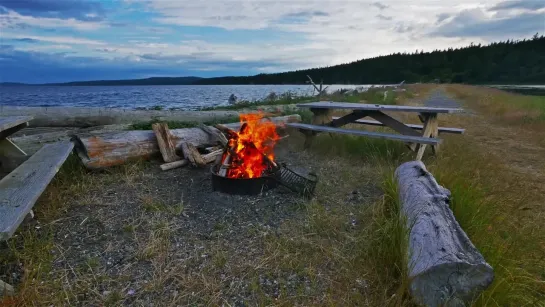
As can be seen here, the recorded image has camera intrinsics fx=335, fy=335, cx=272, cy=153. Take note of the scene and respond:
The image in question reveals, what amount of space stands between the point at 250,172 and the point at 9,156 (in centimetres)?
327

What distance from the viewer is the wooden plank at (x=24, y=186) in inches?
85.0

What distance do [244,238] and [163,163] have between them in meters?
2.85

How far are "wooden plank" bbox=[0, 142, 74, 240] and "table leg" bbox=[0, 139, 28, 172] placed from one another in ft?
1.97

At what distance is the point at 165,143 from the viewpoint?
539 cm

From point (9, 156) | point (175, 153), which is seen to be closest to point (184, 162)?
point (175, 153)

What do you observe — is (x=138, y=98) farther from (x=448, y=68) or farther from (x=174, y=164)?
(x=448, y=68)

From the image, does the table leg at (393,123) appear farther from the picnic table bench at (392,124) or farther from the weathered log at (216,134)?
the weathered log at (216,134)

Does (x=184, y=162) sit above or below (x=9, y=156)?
below

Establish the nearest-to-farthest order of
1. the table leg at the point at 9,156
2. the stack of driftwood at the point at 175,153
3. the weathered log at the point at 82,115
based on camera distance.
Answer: the table leg at the point at 9,156 < the stack of driftwood at the point at 175,153 < the weathered log at the point at 82,115

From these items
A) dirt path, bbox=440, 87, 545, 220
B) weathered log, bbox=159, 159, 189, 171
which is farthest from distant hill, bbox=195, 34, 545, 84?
weathered log, bbox=159, 159, 189, 171

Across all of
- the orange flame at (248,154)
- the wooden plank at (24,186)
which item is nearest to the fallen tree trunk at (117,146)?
the wooden plank at (24,186)

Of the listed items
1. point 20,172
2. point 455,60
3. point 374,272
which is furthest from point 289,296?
point 455,60

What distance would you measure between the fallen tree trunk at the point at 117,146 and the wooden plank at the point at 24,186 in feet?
1.68

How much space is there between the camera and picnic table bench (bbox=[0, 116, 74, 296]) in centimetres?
216
